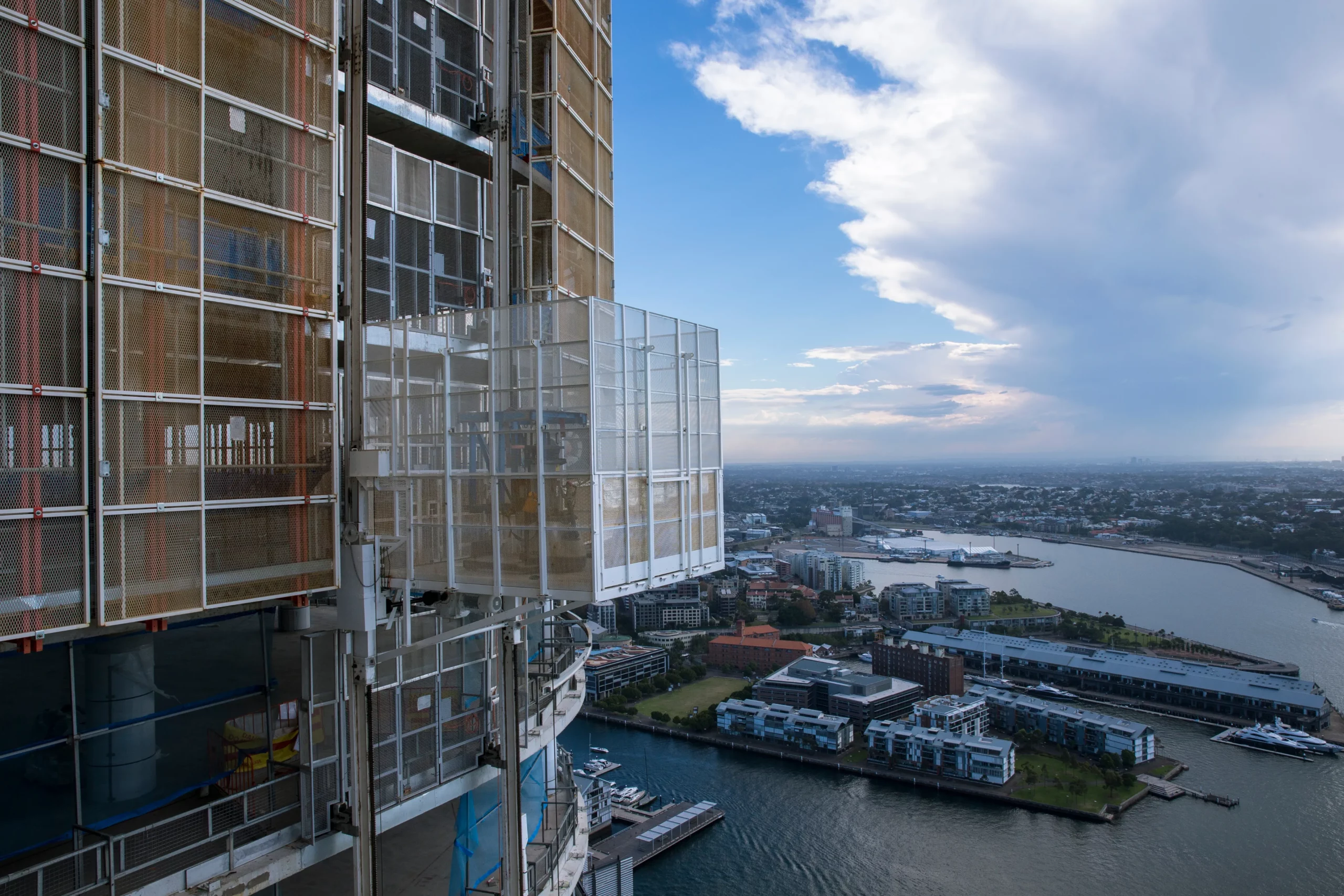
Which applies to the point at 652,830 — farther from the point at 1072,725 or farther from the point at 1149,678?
the point at 1149,678

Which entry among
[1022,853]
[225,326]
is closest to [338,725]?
[225,326]

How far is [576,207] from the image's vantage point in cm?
796

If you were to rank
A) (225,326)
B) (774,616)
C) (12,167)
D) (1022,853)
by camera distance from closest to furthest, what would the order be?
1. (12,167)
2. (225,326)
3. (1022,853)
4. (774,616)

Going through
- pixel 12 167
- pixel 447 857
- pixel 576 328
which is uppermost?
pixel 12 167

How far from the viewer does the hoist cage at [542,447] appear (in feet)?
14.8

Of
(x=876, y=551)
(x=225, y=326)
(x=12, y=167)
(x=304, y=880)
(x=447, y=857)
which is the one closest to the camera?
(x=12, y=167)

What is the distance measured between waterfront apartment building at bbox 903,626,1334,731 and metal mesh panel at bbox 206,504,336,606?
139 feet

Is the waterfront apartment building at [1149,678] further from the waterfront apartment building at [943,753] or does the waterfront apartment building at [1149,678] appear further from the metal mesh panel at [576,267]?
the metal mesh panel at [576,267]

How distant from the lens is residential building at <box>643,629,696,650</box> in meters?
49.8

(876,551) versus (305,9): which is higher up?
(305,9)

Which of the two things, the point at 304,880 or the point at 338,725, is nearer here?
the point at 338,725

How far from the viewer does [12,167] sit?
387cm

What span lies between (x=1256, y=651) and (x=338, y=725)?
5421 cm

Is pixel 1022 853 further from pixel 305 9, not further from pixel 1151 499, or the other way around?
pixel 1151 499
